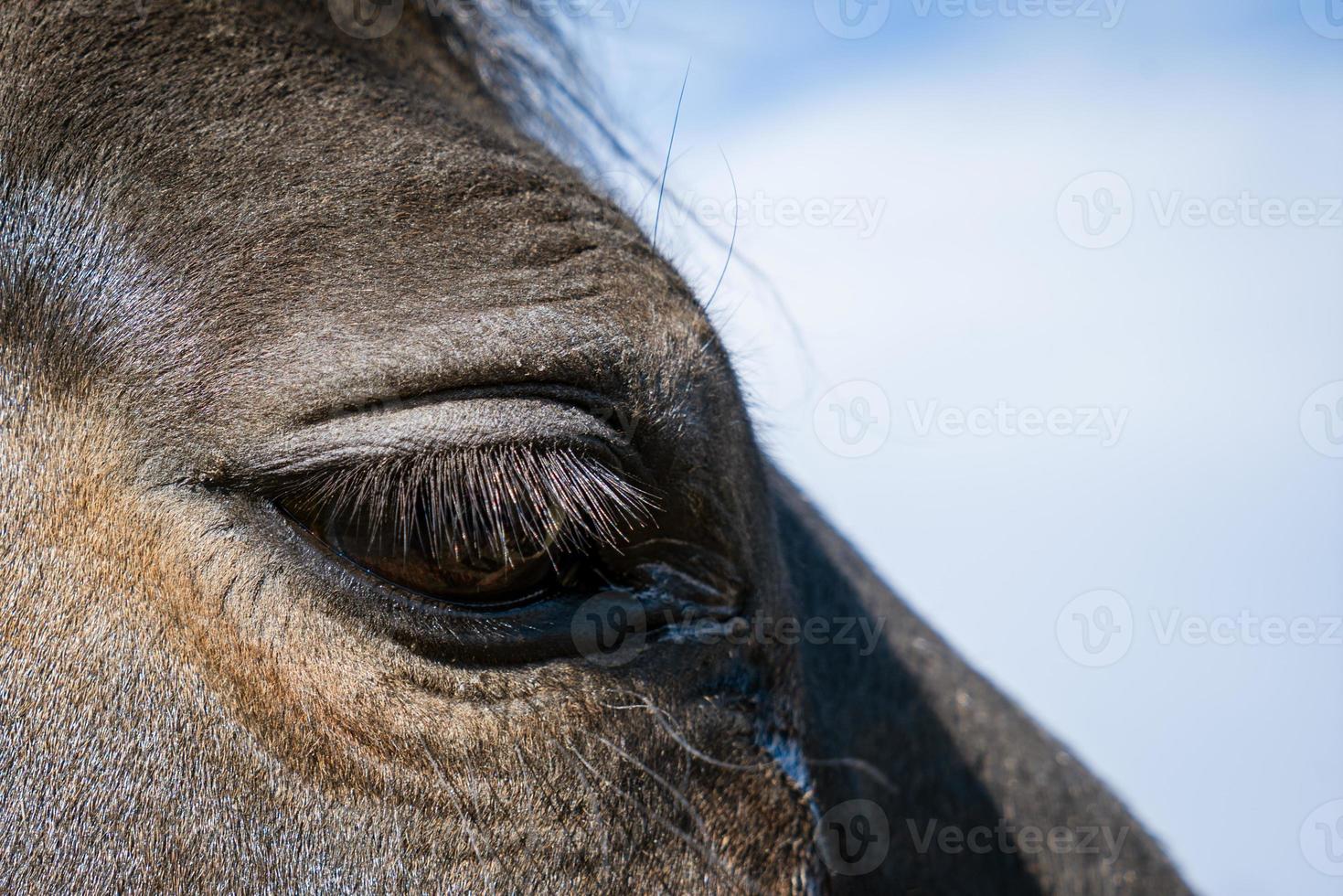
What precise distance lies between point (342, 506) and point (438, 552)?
0.14 meters

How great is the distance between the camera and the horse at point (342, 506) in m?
1.26

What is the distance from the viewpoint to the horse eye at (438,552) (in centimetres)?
135

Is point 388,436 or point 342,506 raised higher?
point 388,436

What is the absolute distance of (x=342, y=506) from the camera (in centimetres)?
133

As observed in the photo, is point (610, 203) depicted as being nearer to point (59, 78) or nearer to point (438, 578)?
point (438, 578)

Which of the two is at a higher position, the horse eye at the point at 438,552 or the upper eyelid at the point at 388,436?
the upper eyelid at the point at 388,436

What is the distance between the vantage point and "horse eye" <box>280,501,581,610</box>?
1346 mm

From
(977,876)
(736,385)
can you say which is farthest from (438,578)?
(977,876)

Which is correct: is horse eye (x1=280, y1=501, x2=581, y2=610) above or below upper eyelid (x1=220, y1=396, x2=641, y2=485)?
below

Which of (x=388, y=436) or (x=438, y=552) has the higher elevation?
(x=388, y=436)

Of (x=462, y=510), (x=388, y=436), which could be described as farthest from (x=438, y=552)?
(x=388, y=436)

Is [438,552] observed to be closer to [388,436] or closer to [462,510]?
[462,510]

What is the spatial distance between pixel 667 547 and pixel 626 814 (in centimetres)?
40

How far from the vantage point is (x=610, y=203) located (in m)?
1.69
